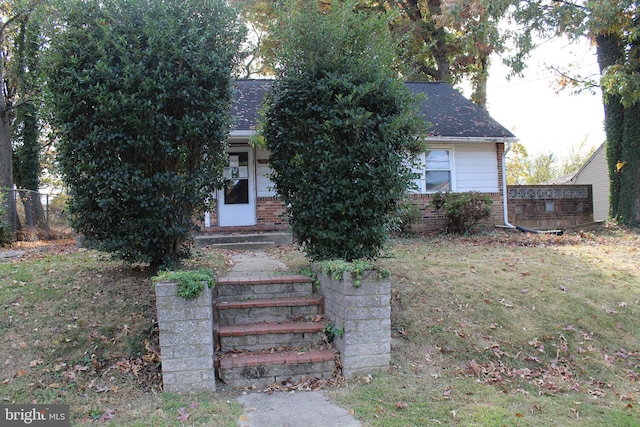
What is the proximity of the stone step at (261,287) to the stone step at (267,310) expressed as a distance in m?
0.14

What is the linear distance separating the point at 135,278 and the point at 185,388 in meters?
2.08

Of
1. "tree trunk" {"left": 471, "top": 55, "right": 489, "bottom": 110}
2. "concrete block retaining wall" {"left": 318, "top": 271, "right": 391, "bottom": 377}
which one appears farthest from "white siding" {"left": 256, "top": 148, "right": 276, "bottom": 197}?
"tree trunk" {"left": 471, "top": 55, "right": 489, "bottom": 110}

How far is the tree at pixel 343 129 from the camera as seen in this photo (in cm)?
501

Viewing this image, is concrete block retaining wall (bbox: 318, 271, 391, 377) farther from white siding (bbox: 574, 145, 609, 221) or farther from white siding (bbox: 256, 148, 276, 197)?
white siding (bbox: 574, 145, 609, 221)

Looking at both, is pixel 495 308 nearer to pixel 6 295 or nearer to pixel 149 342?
pixel 149 342

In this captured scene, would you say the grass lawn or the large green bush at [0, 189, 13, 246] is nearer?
the grass lawn

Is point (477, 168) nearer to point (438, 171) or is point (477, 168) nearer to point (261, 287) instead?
point (438, 171)

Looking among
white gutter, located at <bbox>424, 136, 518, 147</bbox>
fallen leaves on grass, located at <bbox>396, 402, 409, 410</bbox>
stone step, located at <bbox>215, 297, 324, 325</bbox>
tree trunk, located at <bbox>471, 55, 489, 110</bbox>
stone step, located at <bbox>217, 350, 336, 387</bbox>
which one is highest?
tree trunk, located at <bbox>471, 55, 489, 110</bbox>

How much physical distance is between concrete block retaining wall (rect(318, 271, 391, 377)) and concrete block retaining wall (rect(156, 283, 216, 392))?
3.98 feet

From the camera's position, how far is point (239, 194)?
36.3 ft

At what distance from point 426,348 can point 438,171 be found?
28.5ft

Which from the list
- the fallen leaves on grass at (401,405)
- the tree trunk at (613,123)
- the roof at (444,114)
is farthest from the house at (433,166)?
the fallen leaves on grass at (401,405)

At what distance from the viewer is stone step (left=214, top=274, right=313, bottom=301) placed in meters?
4.98

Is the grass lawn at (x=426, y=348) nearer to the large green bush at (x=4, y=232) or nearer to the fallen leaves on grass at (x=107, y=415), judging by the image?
the fallen leaves on grass at (x=107, y=415)
